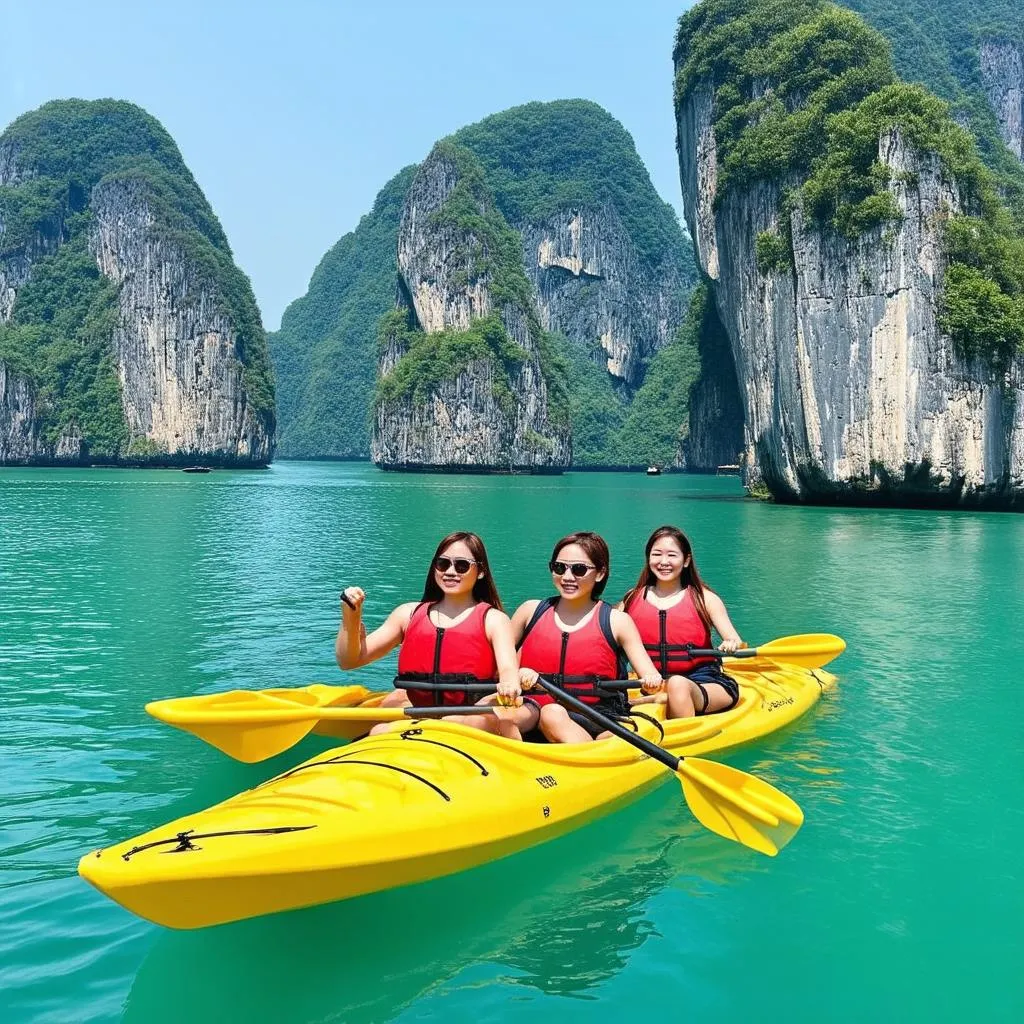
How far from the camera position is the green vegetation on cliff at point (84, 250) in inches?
3868

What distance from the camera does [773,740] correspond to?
712 cm

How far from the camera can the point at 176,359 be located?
9788 cm

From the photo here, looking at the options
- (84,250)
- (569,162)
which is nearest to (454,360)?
(84,250)

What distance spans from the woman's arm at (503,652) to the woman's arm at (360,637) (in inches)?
18.8

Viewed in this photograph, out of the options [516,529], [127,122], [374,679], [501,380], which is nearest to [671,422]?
[501,380]

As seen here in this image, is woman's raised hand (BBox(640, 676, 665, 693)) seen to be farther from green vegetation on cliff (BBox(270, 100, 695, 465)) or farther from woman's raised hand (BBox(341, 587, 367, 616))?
green vegetation on cliff (BBox(270, 100, 695, 465))

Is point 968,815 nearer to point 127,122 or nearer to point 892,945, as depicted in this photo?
point 892,945

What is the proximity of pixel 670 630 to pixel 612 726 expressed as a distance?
1764 mm

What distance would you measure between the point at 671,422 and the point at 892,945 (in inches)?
4413

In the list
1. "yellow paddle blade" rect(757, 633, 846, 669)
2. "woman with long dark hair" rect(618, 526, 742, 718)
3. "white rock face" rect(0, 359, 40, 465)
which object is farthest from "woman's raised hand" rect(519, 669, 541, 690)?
"white rock face" rect(0, 359, 40, 465)

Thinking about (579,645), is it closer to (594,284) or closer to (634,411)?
(634,411)

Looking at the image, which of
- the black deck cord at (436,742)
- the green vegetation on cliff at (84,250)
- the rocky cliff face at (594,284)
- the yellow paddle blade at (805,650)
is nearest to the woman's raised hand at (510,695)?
the black deck cord at (436,742)

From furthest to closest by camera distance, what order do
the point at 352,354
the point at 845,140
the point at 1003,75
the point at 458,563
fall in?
the point at 352,354, the point at 1003,75, the point at 845,140, the point at 458,563

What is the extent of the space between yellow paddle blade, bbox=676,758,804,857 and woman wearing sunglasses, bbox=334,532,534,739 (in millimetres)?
961
